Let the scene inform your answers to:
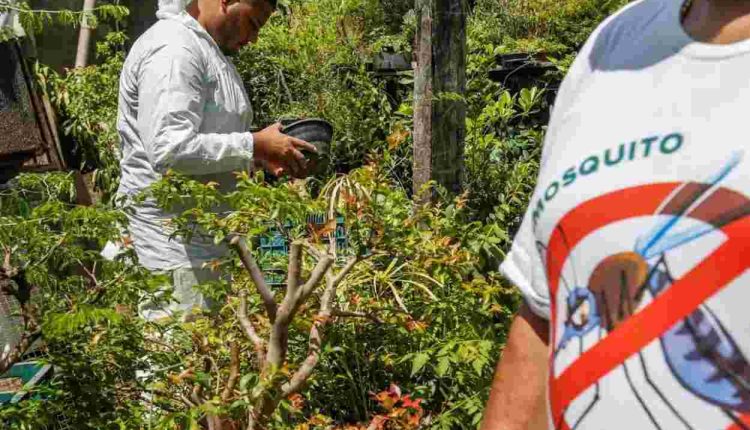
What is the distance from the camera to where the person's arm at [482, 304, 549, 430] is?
1187mm

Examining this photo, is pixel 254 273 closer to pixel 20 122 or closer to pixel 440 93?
pixel 440 93

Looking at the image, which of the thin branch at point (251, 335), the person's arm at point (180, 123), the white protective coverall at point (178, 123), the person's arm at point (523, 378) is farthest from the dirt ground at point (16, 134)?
the person's arm at point (523, 378)

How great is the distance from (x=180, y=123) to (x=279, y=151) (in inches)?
14.6

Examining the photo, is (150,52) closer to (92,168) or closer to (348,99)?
(348,99)

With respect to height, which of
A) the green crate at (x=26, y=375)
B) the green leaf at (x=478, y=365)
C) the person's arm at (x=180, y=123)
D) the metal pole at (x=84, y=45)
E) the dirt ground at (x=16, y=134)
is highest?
the person's arm at (x=180, y=123)

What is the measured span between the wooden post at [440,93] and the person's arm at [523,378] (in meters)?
1.72

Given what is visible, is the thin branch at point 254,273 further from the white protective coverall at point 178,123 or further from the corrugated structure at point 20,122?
the corrugated structure at point 20,122

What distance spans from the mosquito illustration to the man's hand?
1.94 meters

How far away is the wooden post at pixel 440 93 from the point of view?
292 cm

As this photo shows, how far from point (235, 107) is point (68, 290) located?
111 cm

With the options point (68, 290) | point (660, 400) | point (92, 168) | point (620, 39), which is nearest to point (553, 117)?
point (620, 39)

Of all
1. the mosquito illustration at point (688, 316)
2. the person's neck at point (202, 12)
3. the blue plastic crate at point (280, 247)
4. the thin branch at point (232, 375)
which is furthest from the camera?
the person's neck at point (202, 12)

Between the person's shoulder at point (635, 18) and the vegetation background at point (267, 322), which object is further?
the vegetation background at point (267, 322)

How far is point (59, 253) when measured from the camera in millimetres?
1925
